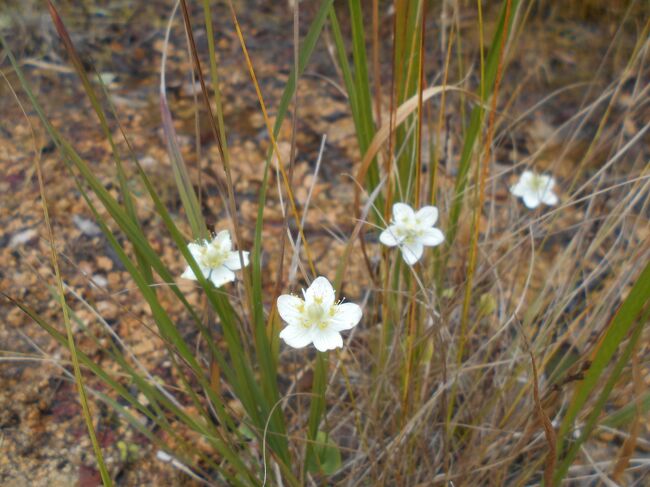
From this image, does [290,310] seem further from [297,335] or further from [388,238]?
[388,238]

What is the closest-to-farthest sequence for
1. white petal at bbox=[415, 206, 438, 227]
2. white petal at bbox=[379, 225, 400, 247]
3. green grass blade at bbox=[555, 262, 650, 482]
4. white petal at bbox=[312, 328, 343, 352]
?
green grass blade at bbox=[555, 262, 650, 482], white petal at bbox=[312, 328, 343, 352], white petal at bbox=[379, 225, 400, 247], white petal at bbox=[415, 206, 438, 227]

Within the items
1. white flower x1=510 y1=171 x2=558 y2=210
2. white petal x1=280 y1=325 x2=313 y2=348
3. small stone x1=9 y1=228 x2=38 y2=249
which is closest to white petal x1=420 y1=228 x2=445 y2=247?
white petal x1=280 y1=325 x2=313 y2=348

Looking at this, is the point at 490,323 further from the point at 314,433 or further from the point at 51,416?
the point at 51,416

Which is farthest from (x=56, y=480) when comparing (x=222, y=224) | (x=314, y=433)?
(x=222, y=224)

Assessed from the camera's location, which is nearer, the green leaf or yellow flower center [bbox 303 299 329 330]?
yellow flower center [bbox 303 299 329 330]

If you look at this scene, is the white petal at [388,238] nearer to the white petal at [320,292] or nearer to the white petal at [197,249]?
the white petal at [320,292]

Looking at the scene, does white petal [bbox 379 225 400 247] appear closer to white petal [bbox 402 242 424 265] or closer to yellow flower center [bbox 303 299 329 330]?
white petal [bbox 402 242 424 265]
